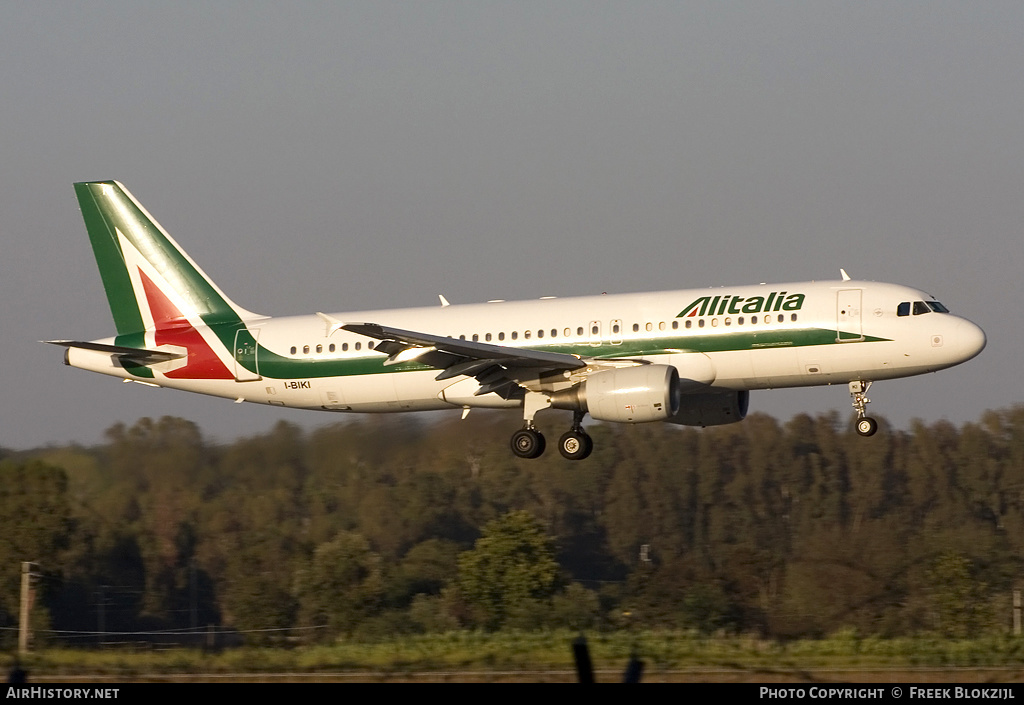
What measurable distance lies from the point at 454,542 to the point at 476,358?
28.1 metres

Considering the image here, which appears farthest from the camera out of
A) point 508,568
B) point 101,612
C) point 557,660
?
point 101,612

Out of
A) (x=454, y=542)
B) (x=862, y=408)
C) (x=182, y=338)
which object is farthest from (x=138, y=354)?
(x=454, y=542)

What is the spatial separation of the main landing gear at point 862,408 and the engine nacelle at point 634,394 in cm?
454

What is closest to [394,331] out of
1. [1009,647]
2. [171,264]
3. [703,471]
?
[171,264]

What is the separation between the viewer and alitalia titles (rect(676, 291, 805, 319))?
107 ft

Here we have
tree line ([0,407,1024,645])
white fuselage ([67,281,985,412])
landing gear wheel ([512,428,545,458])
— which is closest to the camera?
white fuselage ([67,281,985,412])

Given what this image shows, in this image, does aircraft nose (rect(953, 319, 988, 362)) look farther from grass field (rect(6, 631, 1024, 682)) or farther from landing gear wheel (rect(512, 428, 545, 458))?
landing gear wheel (rect(512, 428, 545, 458))

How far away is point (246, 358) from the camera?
37.0m

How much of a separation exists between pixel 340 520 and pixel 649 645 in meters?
28.2

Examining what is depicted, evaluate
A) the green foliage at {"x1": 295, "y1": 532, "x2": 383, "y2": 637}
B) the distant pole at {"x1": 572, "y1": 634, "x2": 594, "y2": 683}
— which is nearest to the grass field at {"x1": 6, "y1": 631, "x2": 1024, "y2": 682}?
the distant pole at {"x1": 572, "y1": 634, "x2": 594, "y2": 683}

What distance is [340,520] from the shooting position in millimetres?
53844

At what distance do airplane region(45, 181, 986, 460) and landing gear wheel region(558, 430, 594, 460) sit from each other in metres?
0.04

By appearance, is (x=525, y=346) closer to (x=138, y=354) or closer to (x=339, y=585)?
(x=138, y=354)

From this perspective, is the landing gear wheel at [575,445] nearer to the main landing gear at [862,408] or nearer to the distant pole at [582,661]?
the main landing gear at [862,408]
